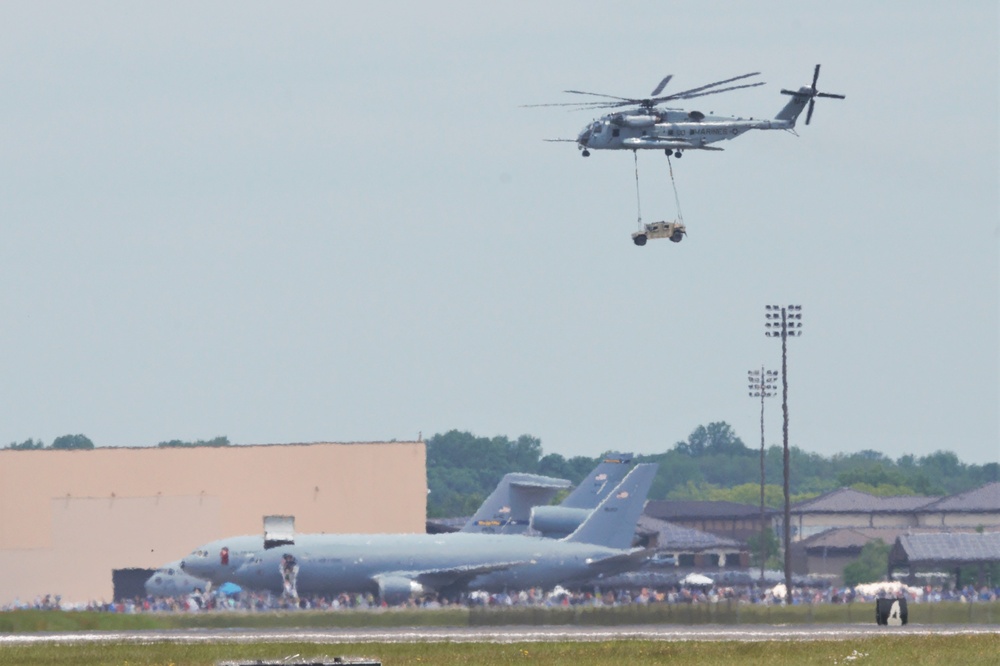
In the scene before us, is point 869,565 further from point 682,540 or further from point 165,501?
point 165,501

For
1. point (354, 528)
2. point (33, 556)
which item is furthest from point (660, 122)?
point (33, 556)

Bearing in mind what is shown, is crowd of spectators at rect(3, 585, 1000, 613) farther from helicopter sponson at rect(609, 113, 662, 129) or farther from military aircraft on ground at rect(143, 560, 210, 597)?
helicopter sponson at rect(609, 113, 662, 129)

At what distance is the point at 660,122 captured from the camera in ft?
240

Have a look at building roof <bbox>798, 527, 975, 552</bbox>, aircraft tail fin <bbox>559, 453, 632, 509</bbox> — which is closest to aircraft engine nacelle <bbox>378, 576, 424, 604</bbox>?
aircraft tail fin <bbox>559, 453, 632, 509</bbox>

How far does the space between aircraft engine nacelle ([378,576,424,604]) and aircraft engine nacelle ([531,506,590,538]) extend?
9700 mm

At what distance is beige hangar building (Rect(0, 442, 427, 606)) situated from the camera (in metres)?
105

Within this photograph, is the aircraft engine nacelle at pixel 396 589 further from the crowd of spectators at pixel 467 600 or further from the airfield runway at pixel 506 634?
the airfield runway at pixel 506 634

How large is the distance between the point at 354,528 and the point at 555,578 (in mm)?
19377

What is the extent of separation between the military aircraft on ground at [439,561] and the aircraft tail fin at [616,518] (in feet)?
0.16

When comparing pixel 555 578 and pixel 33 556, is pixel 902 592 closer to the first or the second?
pixel 555 578

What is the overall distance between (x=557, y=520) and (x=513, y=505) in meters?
4.71

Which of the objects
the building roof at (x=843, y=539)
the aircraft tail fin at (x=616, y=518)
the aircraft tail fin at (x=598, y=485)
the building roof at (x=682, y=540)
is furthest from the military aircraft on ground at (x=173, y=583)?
the building roof at (x=843, y=539)

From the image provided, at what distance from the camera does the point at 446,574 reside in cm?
9069

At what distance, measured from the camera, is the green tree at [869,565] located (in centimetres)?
16862
